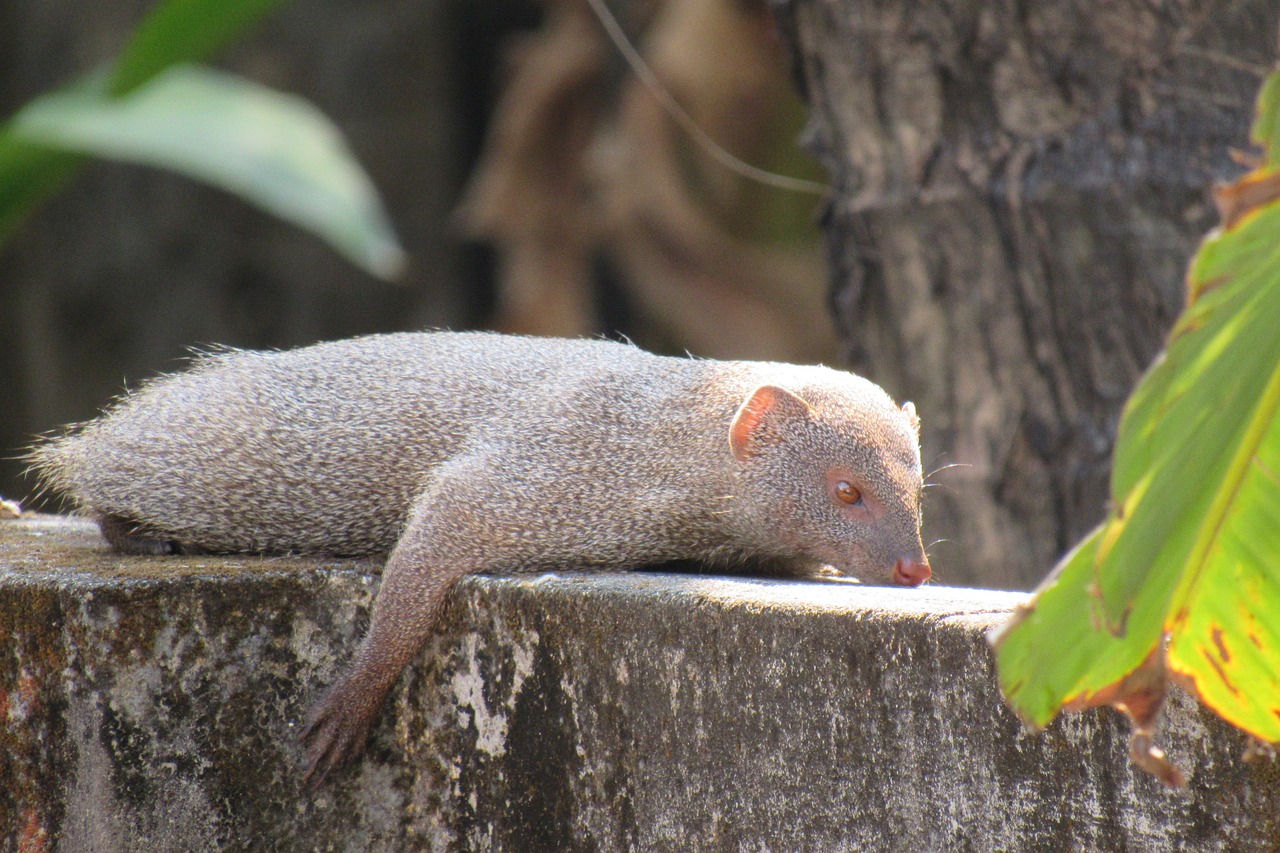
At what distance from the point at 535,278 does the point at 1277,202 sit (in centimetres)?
626

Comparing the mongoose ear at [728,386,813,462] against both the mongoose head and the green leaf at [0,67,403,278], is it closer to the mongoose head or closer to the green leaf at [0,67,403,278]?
the mongoose head

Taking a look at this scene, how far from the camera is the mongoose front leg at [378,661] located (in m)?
2.16

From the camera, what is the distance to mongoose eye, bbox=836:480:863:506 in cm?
249

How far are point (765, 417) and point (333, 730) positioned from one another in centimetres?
96

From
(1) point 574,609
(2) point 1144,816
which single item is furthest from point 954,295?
(2) point 1144,816

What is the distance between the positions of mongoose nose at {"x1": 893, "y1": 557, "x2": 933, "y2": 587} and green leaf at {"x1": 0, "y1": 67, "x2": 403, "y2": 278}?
1557 millimetres

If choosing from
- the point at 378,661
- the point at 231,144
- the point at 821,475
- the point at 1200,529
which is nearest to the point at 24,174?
the point at 231,144

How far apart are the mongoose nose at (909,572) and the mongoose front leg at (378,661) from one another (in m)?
0.81

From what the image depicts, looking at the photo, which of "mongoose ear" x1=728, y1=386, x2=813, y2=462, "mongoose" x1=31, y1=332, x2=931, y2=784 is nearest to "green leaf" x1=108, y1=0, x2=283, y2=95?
"mongoose" x1=31, y1=332, x2=931, y2=784

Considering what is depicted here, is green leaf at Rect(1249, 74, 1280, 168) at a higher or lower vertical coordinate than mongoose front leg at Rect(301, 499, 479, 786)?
higher

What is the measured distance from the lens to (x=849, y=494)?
98.0 inches

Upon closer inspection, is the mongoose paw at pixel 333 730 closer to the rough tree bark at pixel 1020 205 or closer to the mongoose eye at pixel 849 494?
the mongoose eye at pixel 849 494

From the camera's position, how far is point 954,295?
3.41 m

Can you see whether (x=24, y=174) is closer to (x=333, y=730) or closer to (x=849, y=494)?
(x=333, y=730)
